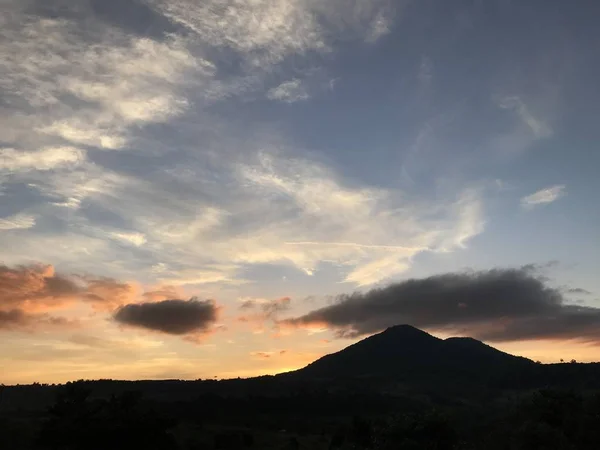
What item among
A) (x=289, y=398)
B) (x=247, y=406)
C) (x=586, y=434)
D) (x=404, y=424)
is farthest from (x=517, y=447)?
(x=289, y=398)

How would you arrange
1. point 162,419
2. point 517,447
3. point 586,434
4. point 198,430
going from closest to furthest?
point 517,447 < point 586,434 < point 162,419 < point 198,430

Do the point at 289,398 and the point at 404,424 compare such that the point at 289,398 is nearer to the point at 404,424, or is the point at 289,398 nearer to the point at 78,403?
the point at 78,403

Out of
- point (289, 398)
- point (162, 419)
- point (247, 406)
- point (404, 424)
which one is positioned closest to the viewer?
point (404, 424)

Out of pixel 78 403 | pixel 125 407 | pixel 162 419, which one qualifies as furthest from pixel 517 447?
pixel 78 403

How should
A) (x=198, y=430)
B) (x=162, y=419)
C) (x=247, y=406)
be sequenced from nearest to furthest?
(x=162, y=419)
(x=198, y=430)
(x=247, y=406)

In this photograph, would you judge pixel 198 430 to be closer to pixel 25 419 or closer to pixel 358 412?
pixel 25 419

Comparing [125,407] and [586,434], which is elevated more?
[125,407]

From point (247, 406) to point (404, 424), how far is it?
115 metres

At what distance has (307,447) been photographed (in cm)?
10538

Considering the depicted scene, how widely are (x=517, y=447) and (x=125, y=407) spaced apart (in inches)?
2015

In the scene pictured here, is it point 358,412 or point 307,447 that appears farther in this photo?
point 358,412

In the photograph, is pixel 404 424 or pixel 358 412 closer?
pixel 404 424

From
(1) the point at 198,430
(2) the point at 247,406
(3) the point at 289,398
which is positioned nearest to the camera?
(1) the point at 198,430

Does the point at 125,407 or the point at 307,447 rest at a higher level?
the point at 125,407
